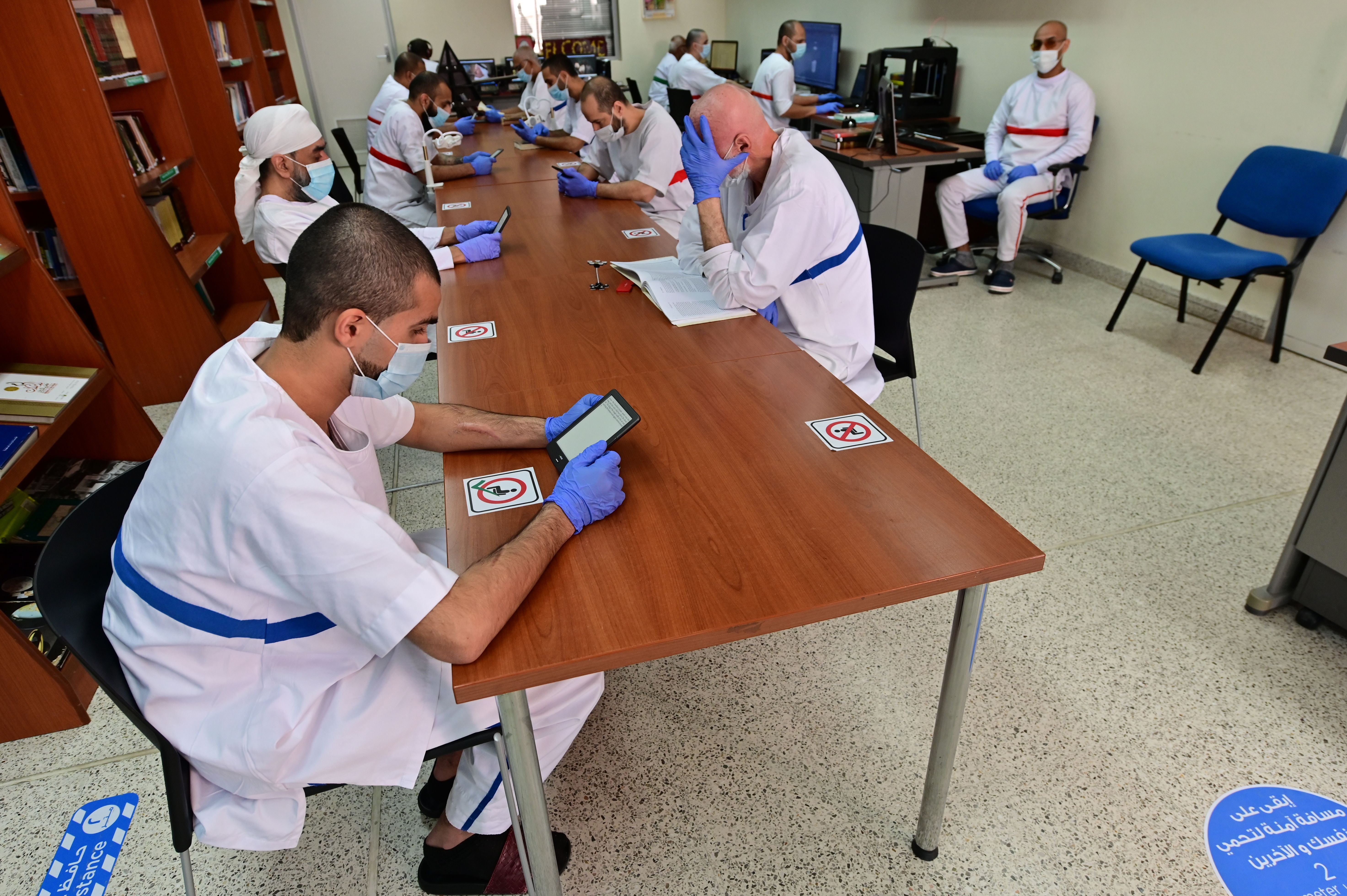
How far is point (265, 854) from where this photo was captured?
151 centimetres

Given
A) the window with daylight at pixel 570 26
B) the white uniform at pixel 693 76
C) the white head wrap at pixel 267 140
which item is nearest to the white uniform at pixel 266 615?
the white head wrap at pixel 267 140

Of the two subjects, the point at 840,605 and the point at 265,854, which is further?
the point at 265,854

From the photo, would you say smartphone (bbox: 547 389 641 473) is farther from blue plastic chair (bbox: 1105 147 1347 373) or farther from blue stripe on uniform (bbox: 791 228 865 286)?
blue plastic chair (bbox: 1105 147 1347 373)

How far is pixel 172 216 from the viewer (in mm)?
3500

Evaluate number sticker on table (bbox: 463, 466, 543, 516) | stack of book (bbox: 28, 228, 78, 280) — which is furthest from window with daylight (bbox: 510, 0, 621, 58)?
number sticker on table (bbox: 463, 466, 543, 516)

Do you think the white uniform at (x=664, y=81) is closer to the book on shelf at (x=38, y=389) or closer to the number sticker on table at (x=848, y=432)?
the book on shelf at (x=38, y=389)

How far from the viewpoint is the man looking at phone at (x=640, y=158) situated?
3.41 meters

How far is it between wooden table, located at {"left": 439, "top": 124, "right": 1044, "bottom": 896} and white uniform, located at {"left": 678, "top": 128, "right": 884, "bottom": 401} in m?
0.17

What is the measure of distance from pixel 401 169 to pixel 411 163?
13 cm

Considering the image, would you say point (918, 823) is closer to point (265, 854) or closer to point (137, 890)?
point (265, 854)

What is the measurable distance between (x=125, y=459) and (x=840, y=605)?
238 centimetres

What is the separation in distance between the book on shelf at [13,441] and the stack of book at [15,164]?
1.41 metres

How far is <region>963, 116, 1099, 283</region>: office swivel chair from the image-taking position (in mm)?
4191

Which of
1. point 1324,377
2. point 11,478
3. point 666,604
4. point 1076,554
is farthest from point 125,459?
point 1324,377
